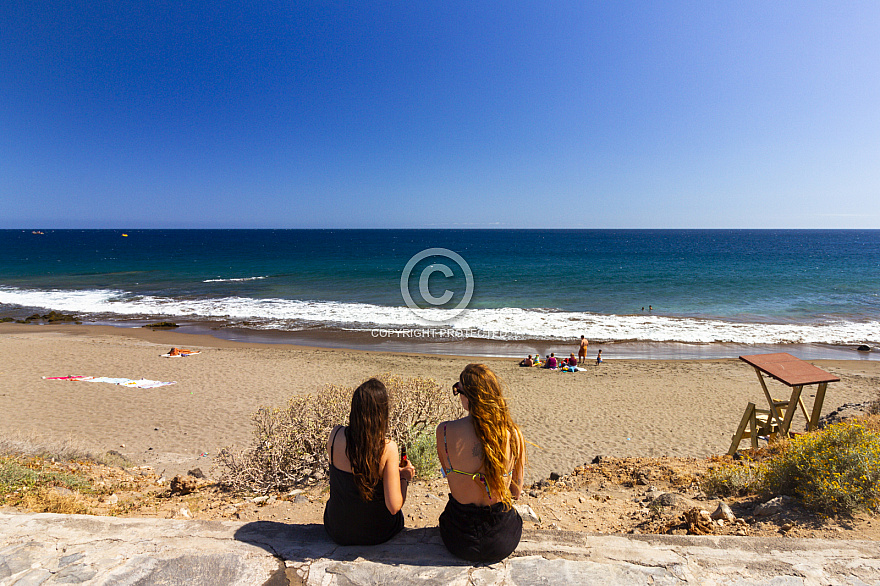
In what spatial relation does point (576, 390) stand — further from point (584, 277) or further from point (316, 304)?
point (584, 277)

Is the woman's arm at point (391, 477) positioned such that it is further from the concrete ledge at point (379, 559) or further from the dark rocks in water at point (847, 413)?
the dark rocks in water at point (847, 413)

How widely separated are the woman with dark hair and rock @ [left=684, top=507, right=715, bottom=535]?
2.45m

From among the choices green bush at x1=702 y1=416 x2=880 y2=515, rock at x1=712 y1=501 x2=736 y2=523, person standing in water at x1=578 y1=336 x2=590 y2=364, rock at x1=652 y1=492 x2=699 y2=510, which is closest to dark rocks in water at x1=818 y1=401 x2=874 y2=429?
green bush at x1=702 y1=416 x2=880 y2=515

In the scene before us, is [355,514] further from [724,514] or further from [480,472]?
[724,514]

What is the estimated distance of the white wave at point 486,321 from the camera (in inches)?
742

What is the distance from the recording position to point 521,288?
33750 millimetres

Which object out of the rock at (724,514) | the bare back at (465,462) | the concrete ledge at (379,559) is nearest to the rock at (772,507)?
the rock at (724,514)

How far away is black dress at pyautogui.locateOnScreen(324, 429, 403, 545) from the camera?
2.70 meters

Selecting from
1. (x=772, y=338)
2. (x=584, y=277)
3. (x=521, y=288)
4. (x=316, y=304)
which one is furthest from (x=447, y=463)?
(x=584, y=277)

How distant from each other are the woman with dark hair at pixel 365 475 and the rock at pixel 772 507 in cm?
324

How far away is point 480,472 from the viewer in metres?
2.59

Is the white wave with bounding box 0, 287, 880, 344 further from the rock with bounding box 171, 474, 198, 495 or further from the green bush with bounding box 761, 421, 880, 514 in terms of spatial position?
the rock with bounding box 171, 474, 198, 495

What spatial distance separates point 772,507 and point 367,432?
3698 mm

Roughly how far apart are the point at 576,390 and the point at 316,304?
19.5 meters
